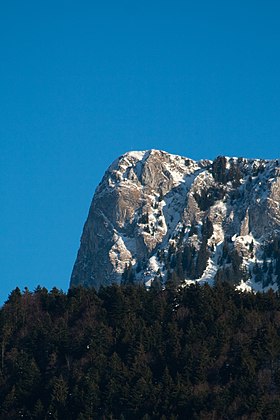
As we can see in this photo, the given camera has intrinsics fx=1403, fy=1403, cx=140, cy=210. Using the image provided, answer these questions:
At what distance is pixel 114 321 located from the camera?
194500 millimetres

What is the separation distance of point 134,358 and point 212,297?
72.9 feet

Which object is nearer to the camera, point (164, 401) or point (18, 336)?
point (164, 401)

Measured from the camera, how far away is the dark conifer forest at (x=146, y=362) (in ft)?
549

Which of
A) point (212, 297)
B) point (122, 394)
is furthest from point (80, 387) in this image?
point (212, 297)

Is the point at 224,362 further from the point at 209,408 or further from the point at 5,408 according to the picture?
the point at 5,408

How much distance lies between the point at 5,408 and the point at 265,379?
105 ft

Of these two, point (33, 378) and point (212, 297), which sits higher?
point (212, 297)

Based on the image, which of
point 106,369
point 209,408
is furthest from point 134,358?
point 209,408

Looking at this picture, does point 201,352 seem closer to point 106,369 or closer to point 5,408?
point 106,369

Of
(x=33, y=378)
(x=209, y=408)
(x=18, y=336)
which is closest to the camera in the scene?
(x=209, y=408)

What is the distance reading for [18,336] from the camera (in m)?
193

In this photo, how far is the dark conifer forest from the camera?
167 m

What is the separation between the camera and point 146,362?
591 feet

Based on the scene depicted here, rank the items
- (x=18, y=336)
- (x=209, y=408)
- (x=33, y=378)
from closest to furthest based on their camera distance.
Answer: (x=209, y=408) → (x=33, y=378) → (x=18, y=336)
